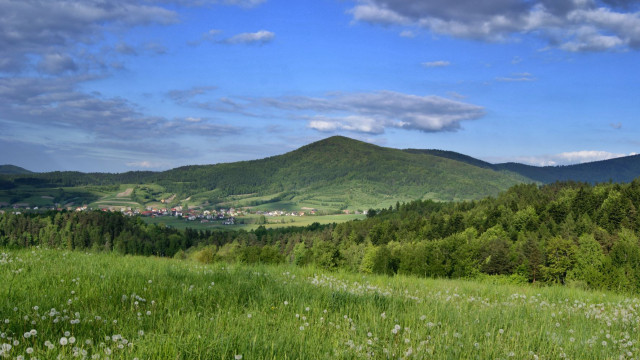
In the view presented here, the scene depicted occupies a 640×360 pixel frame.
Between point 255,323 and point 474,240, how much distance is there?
281ft

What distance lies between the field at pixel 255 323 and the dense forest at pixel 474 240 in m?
6.78

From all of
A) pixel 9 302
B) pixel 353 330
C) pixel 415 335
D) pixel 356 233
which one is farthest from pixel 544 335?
pixel 356 233

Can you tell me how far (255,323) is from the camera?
223 inches

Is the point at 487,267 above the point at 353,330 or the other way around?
the other way around

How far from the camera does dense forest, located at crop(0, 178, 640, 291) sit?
52781mm

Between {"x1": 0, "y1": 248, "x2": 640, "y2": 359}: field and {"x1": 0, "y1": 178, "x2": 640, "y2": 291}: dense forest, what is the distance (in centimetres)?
678

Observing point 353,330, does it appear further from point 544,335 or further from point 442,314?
point 544,335

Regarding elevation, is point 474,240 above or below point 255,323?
below

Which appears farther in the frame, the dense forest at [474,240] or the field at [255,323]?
the dense forest at [474,240]

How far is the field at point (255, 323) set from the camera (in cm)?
464

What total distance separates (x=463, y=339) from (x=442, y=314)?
55.0 inches

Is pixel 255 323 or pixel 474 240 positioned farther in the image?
pixel 474 240

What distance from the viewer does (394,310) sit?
22.4ft

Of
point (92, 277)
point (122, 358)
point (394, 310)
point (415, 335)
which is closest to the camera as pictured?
point (122, 358)
